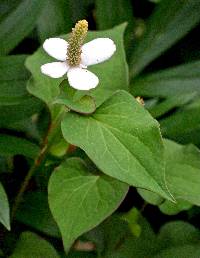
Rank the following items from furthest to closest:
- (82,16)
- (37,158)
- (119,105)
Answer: (82,16)
(37,158)
(119,105)

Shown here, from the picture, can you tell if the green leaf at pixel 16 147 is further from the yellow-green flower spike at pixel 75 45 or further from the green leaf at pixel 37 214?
the yellow-green flower spike at pixel 75 45

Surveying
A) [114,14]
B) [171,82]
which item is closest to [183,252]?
[171,82]

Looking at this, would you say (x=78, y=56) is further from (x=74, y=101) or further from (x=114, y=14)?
(x=114, y=14)

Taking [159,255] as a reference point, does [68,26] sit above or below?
above

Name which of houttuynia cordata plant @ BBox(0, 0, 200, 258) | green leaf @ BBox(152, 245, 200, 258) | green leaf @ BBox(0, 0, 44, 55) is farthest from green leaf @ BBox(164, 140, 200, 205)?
green leaf @ BBox(0, 0, 44, 55)

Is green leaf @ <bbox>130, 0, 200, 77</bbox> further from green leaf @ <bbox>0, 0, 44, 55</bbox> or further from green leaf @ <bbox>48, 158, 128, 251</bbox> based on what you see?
green leaf @ <bbox>48, 158, 128, 251</bbox>

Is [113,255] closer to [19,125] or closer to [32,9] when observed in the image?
[19,125]

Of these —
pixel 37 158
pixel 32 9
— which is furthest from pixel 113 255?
pixel 32 9

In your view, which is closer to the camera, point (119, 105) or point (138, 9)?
point (119, 105)
